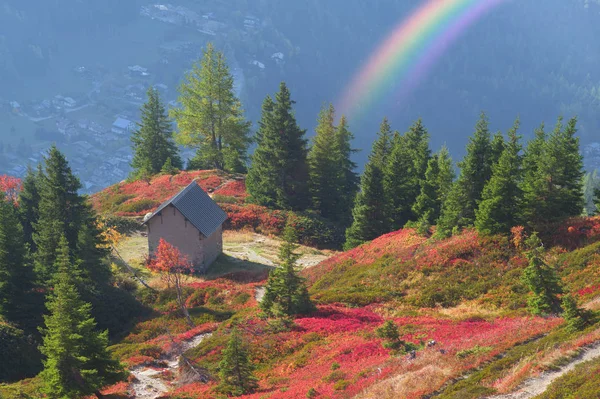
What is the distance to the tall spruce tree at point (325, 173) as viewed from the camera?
62559 mm

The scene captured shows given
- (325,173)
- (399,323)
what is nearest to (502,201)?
(399,323)

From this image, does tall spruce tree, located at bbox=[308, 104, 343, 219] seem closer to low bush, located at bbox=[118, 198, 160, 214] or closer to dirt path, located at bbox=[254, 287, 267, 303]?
low bush, located at bbox=[118, 198, 160, 214]

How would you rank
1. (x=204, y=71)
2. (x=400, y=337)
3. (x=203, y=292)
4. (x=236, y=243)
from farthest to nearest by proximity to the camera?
1. (x=204, y=71)
2. (x=236, y=243)
3. (x=203, y=292)
4. (x=400, y=337)

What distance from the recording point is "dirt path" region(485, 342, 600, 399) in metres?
14.2

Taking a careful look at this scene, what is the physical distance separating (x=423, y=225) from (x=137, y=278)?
24870 millimetres

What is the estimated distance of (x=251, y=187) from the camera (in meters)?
65.8

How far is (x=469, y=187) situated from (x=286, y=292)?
17756 millimetres

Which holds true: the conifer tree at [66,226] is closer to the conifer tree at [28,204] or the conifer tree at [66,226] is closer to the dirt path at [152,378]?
the conifer tree at [28,204]

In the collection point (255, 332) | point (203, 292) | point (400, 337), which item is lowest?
point (400, 337)

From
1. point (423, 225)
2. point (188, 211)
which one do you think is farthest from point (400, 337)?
point (188, 211)

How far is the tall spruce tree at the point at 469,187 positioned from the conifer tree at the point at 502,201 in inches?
159

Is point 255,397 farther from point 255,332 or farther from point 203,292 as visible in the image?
point 203,292

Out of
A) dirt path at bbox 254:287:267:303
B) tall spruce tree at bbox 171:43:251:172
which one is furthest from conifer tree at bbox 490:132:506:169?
tall spruce tree at bbox 171:43:251:172

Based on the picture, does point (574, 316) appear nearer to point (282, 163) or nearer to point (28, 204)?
point (282, 163)
